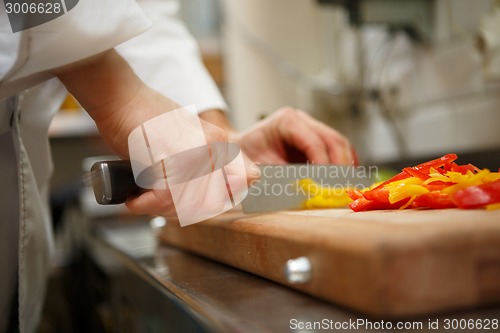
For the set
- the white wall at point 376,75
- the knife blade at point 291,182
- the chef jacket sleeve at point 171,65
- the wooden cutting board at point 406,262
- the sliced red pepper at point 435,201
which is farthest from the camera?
the white wall at point 376,75

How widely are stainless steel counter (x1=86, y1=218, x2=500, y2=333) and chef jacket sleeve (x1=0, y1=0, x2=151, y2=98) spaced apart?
0.68ft

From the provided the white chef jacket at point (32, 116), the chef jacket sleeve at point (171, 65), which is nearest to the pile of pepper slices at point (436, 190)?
the white chef jacket at point (32, 116)

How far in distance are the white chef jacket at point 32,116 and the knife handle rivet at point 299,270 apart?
0.79 feet

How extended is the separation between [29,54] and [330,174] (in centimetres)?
34

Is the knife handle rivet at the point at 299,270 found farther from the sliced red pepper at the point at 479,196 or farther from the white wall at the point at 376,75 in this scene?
the white wall at the point at 376,75

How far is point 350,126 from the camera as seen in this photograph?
1312 millimetres

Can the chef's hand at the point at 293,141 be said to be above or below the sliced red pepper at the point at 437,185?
above

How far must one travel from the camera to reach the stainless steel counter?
31 centimetres

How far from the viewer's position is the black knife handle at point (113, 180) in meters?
0.44

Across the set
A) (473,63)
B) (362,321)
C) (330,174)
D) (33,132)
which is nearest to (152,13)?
(33,132)

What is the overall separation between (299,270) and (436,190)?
0.46 feet

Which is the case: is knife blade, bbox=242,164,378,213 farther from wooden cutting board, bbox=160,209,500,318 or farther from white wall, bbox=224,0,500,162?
white wall, bbox=224,0,500,162

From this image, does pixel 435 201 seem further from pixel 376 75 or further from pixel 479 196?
pixel 376 75

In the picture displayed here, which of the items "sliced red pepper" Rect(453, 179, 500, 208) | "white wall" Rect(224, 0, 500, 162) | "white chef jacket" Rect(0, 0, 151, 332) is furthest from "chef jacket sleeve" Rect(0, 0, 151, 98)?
Result: "white wall" Rect(224, 0, 500, 162)
